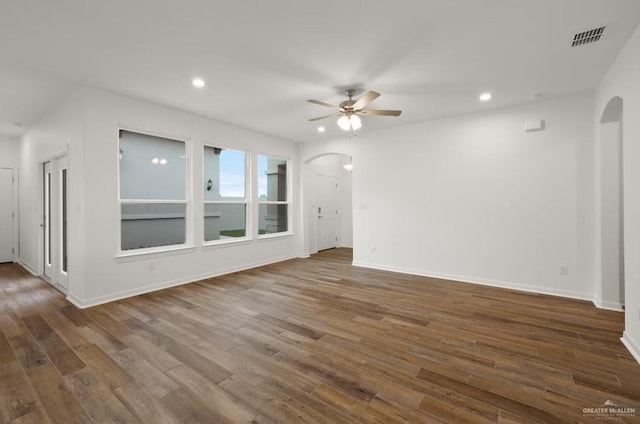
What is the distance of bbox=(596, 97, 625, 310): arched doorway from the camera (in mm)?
3375

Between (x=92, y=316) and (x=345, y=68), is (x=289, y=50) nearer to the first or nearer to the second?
(x=345, y=68)

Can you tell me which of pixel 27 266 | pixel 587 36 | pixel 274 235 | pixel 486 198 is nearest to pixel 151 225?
pixel 27 266

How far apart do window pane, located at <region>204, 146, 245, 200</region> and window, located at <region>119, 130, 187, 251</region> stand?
62 centimetres

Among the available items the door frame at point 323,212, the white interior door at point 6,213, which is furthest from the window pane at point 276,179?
the white interior door at point 6,213

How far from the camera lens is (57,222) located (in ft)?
14.8

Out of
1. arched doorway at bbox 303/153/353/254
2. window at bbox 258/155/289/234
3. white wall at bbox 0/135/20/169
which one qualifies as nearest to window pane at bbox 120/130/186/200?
window at bbox 258/155/289/234

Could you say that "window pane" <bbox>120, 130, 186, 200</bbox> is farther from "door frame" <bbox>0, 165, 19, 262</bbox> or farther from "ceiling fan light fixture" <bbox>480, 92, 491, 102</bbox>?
"ceiling fan light fixture" <bbox>480, 92, 491, 102</bbox>

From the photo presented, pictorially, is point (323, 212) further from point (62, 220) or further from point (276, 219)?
point (62, 220)

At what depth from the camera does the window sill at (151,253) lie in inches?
153

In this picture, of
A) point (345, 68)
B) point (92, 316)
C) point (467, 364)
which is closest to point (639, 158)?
point (467, 364)

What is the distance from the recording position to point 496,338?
270cm

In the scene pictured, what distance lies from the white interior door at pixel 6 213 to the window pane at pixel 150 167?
7.28ft

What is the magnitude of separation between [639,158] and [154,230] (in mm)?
7367

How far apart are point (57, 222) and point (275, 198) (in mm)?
3942
